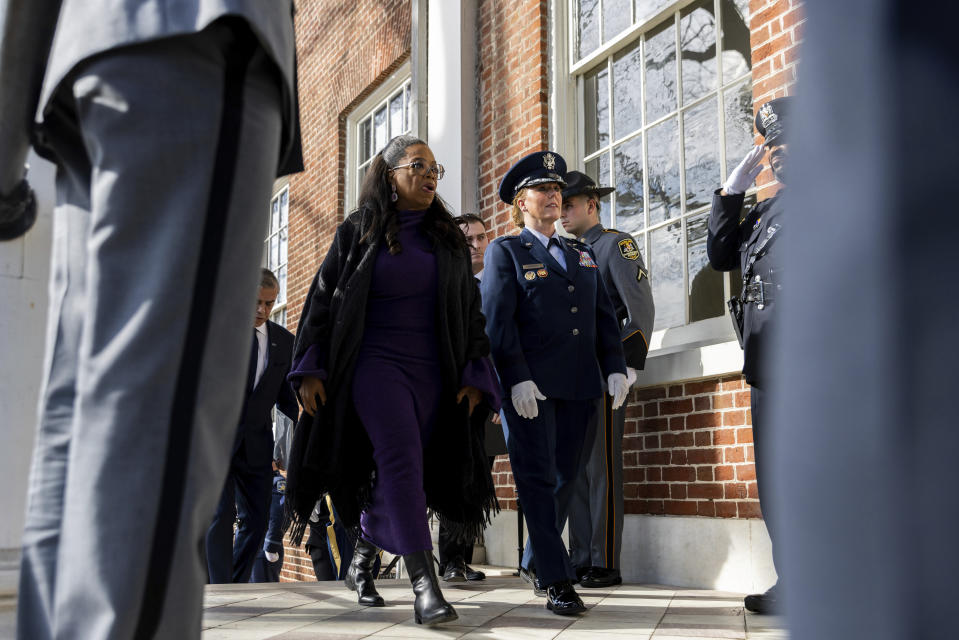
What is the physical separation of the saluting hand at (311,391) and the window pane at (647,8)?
341 cm

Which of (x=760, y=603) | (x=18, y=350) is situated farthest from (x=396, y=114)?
(x=760, y=603)

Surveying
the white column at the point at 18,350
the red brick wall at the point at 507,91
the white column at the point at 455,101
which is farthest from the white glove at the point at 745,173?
the white column at the point at 455,101

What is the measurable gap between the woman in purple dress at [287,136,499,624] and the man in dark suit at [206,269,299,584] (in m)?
1.44

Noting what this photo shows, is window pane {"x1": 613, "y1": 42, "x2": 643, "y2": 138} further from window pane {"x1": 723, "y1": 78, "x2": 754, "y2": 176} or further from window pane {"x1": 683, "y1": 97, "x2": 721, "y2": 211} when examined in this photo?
window pane {"x1": 723, "y1": 78, "x2": 754, "y2": 176}

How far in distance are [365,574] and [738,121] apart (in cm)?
310

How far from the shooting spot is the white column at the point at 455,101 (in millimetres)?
7289

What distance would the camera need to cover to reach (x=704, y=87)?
217 inches

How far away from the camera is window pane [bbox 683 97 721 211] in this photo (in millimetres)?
5383

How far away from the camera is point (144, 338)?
1.14 metres

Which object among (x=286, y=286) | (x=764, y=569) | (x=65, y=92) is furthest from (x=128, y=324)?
(x=286, y=286)

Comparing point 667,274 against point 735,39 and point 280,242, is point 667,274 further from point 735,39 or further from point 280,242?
point 280,242

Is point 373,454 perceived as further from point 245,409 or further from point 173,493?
point 173,493

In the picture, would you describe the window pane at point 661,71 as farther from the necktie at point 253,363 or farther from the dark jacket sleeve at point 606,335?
the necktie at point 253,363

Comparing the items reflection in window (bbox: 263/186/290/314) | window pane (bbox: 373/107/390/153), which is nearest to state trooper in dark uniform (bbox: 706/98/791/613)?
window pane (bbox: 373/107/390/153)
